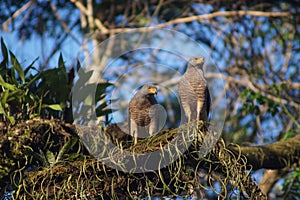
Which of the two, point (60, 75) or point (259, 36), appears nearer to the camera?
point (60, 75)

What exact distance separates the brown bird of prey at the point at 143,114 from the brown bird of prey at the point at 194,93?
5.9 inches

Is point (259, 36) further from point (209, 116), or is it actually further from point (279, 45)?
point (209, 116)

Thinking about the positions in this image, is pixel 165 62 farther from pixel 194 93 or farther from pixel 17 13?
pixel 17 13

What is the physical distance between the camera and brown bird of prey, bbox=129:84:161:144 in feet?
9.44

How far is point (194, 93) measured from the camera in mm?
2832

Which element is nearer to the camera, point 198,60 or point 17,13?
point 198,60

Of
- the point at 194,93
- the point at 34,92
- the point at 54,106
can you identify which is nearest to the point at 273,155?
the point at 194,93

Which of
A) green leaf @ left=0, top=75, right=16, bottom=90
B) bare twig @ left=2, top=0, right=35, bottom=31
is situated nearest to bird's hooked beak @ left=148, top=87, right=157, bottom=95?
green leaf @ left=0, top=75, right=16, bottom=90

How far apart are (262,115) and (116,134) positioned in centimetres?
329

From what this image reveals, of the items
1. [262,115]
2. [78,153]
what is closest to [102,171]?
[78,153]

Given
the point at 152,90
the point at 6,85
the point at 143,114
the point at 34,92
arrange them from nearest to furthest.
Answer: the point at 152,90 < the point at 143,114 < the point at 6,85 < the point at 34,92

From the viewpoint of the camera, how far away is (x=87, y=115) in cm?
339

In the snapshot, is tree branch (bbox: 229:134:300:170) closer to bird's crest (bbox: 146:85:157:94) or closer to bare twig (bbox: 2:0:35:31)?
bird's crest (bbox: 146:85:157:94)

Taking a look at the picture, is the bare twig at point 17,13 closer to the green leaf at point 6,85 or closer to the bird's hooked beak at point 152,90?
the green leaf at point 6,85
